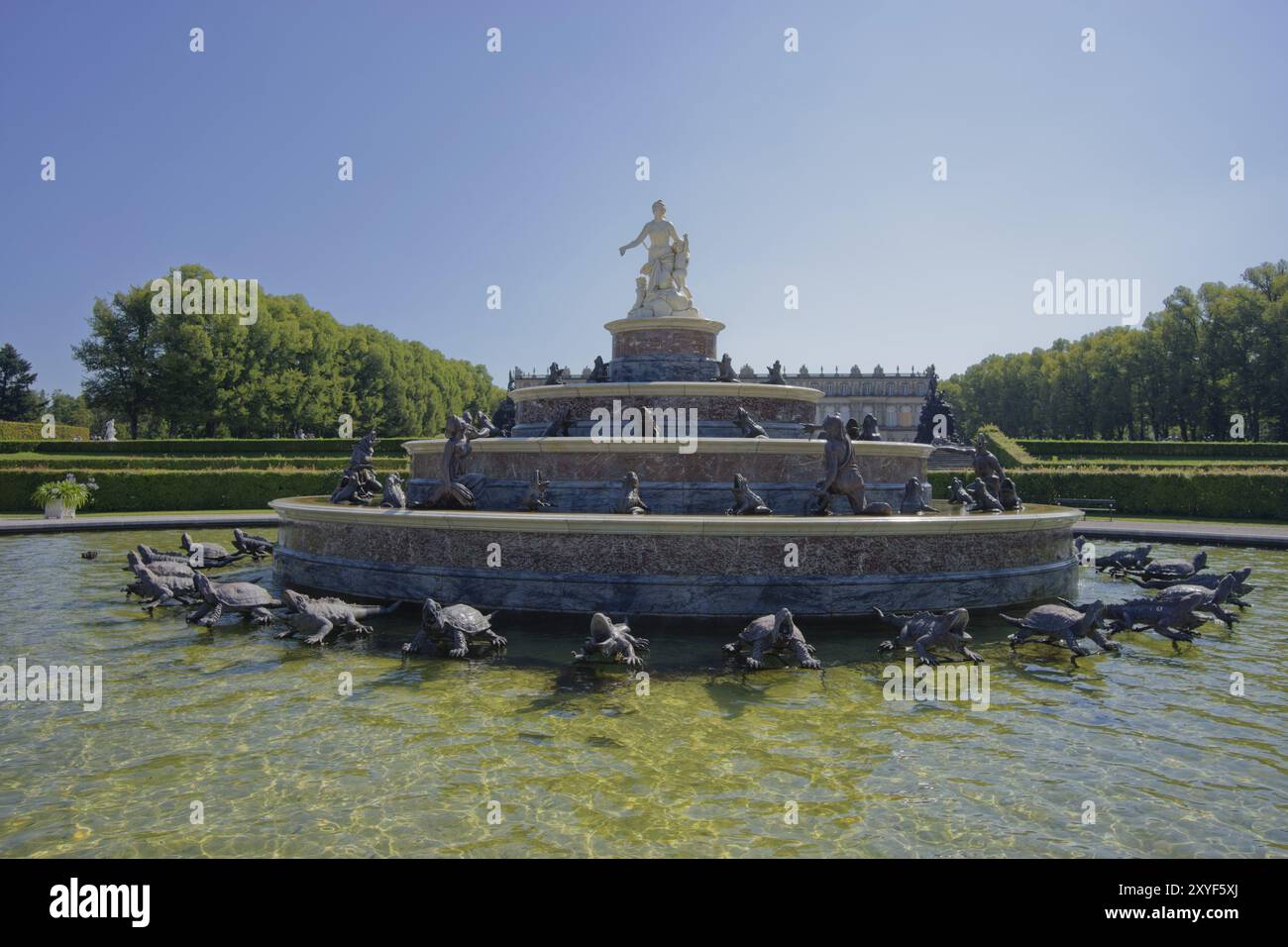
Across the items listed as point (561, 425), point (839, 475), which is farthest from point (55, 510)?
point (839, 475)

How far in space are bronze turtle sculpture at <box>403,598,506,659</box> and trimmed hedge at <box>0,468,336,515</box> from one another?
2481 cm

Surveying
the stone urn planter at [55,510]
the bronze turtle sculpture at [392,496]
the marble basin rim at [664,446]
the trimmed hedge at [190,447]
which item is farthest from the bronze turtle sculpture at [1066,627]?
the trimmed hedge at [190,447]

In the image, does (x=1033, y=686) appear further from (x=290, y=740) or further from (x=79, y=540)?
(x=79, y=540)

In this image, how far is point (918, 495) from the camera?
51.5 ft

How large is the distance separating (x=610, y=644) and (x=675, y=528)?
2.45m

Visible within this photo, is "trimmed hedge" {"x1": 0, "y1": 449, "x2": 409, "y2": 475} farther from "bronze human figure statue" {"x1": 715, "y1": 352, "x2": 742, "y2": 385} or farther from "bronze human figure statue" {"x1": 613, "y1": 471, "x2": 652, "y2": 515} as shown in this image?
"bronze human figure statue" {"x1": 613, "y1": 471, "x2": 652, "y2": 515}

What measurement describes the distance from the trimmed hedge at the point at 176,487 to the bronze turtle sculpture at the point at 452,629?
24811 millimetres

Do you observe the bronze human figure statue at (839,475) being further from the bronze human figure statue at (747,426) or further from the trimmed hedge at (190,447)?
the trimmed hedge at (190,447)

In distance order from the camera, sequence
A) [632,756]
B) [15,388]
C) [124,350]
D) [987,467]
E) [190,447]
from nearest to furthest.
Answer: [632,756]
[987,467]
[190,447]
[124,350]
[15,388]

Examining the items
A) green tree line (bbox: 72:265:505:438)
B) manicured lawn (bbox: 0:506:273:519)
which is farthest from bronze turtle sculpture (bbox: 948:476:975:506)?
green tree line (bbox: 72:265:505:438)

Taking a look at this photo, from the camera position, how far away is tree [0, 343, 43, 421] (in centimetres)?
9844

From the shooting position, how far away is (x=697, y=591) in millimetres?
12133

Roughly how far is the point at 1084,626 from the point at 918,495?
16.6 ft

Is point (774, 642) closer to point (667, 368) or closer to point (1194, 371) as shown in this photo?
point (667, 368)
